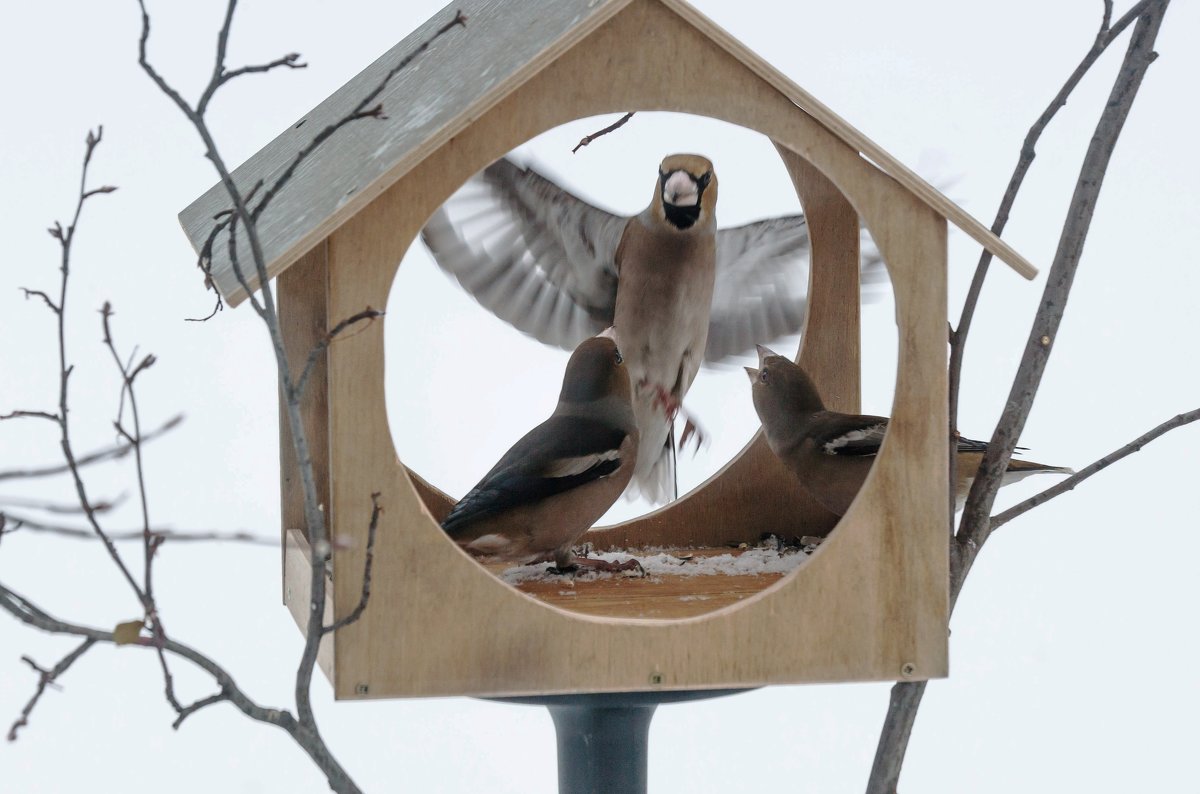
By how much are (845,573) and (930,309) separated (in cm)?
29

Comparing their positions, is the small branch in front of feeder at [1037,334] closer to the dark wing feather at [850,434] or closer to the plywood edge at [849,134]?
the dark wing feather at [850,434]

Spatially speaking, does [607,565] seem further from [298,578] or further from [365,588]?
[365,588]

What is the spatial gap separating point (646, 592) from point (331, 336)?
1.92ft

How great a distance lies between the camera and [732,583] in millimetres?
1932

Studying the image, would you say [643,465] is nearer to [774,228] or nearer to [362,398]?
[774,228]

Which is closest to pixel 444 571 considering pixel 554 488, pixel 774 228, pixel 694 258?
pixel 554 488

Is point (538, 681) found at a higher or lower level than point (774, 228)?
lower

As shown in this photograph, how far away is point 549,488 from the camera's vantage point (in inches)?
71.2

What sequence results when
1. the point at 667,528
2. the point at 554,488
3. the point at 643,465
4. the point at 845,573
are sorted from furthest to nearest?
the point at 643,465 < the point at 667,528 < the point at 554,488 < the point at 845,573

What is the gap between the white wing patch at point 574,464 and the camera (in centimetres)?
182

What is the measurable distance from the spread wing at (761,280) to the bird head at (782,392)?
0.55 meters

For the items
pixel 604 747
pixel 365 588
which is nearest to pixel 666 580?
pixel 604 747

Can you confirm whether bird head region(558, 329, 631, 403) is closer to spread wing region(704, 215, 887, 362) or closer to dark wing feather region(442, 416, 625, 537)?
dark wing feather region(442, 416, 625, 537)

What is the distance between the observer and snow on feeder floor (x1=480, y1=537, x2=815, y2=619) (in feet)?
5.79
